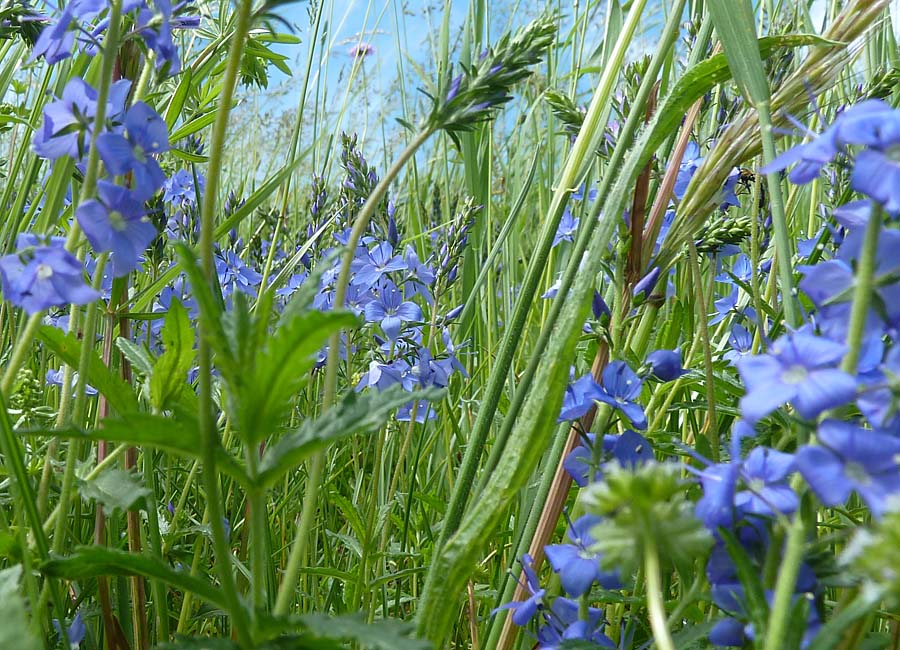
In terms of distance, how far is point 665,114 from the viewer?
0.82 m

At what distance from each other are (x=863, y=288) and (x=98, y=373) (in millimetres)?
672

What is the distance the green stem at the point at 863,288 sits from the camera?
1.60 ft

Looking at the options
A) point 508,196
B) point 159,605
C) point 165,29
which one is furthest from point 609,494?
point 508,196

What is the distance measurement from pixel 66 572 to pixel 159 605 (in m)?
0.40

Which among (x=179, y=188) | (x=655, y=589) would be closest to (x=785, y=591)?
(x=655, y=589)

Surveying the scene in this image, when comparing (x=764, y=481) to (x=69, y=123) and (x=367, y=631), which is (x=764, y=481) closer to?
(x=367, y=631)

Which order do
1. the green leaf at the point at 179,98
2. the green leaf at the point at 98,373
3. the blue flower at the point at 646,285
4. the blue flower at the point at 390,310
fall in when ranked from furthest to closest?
the blue flower at the point at 390,310, the green leaf at the point at 179,98, the blue flower at the point at 646,285, the green leaf at the point at 98,373

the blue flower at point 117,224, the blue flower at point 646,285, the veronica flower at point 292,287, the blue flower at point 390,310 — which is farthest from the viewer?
the veronica flower at point 292,287

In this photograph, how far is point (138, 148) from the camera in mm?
750

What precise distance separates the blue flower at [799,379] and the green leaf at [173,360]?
51 cm

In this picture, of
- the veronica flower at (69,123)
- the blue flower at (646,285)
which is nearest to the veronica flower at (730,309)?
the blue flower at (646,285)

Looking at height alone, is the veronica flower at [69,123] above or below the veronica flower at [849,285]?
above

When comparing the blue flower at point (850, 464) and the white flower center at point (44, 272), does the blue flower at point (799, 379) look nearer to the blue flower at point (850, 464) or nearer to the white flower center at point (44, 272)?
the blue flower at point (850, 464)

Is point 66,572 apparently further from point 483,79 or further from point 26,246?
point 483,79
